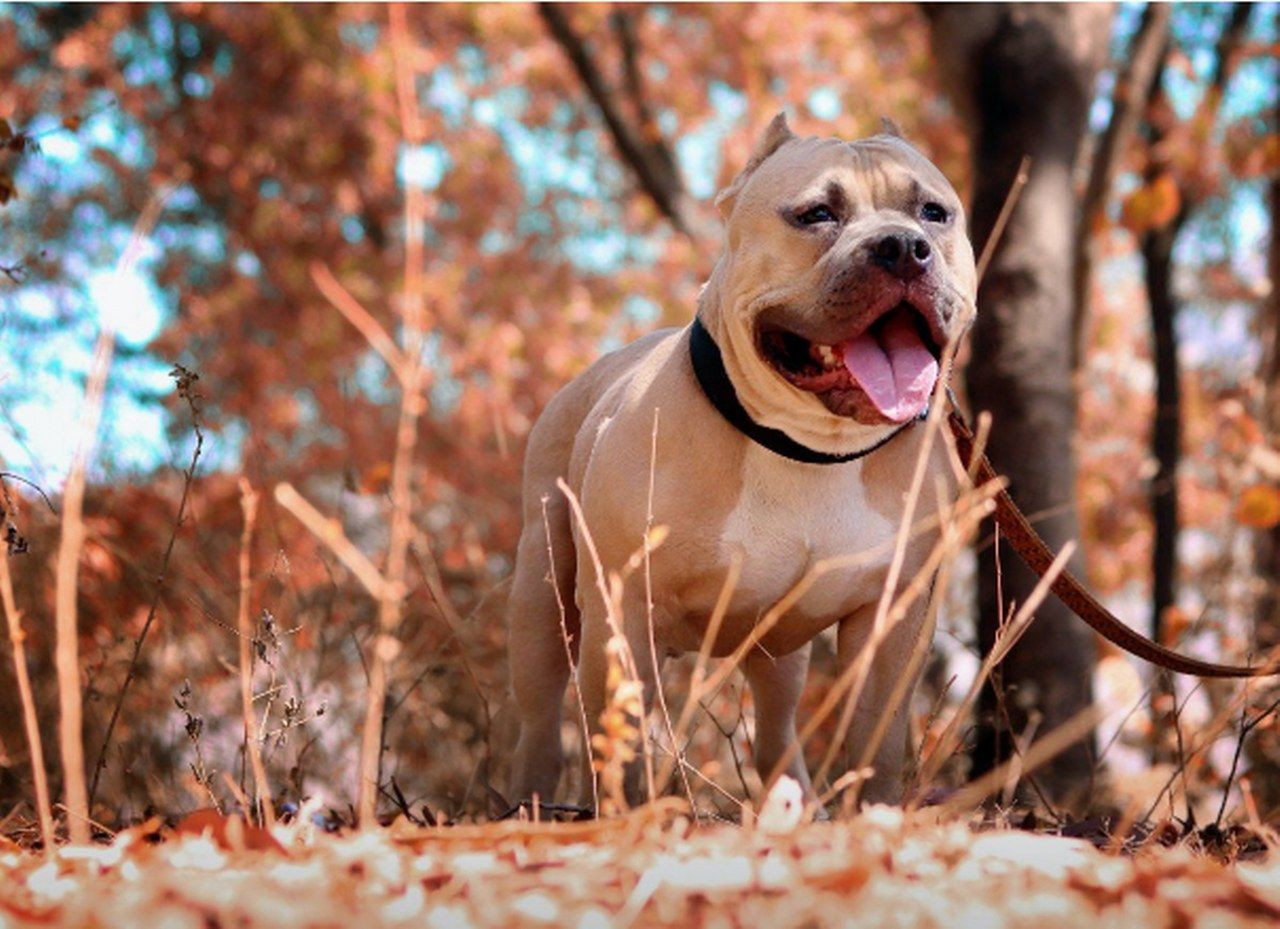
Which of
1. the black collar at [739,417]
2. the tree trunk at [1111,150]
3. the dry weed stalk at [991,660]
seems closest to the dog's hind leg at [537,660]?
the black collar at [739,417]

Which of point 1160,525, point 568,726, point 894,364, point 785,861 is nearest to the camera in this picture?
point 785,861

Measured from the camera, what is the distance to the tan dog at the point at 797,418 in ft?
9.85

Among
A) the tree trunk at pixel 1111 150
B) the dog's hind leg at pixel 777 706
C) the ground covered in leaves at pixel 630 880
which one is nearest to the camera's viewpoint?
the ground covered in leaves at pixel 630 880

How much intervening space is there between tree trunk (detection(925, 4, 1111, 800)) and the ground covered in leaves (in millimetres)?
3061

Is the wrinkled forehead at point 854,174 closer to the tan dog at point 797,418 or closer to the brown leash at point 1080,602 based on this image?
the tan dog at point 797,418

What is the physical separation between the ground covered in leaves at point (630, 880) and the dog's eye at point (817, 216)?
4.23 feet

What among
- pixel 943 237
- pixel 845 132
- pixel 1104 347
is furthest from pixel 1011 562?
pixel 1104 347

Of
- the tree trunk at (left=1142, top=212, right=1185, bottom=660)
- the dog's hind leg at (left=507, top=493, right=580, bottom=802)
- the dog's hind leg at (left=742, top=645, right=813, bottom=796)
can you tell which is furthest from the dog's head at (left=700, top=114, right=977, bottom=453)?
the tree trunk at (left=1142, top=212, right=1185, bottom=660)

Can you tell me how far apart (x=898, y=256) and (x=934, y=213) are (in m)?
0.38

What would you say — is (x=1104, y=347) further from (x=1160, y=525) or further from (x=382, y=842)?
(x=382, y=842)

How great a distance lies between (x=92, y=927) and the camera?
174cm

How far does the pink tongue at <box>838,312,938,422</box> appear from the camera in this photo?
297cm

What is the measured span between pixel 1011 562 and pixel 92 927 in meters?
4.04

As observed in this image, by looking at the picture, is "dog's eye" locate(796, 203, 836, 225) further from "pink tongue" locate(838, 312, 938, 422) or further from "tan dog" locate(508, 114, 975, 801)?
"pink tongue" locate(838, 312, 938, 422)
